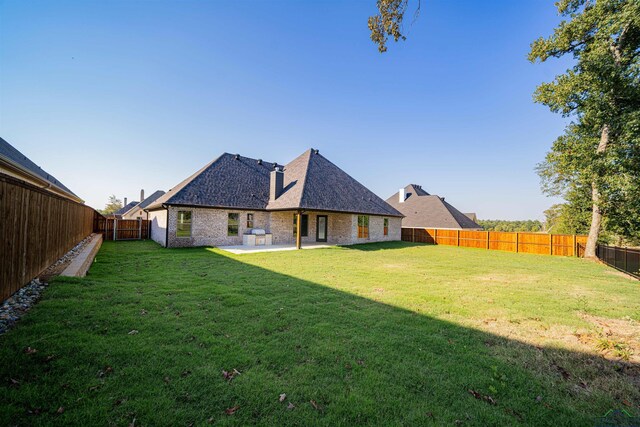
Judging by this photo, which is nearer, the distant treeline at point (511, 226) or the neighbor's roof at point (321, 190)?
the neighbor's roof at point (321, 190)

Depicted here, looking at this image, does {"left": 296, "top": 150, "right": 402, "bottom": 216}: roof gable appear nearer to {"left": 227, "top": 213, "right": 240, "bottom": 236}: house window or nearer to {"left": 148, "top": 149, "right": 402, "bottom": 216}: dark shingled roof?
{"left": 148, "top": 149, "right": 402, "bottom": 216}: dark shingled roof

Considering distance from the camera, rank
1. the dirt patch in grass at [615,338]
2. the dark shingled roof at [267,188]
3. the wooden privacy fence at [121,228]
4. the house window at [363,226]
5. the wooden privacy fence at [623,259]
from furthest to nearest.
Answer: the house window at [363,226] < the wooden privacy fence at [121,228] < the dark shingled roof at [267,188] < the wooden privacy fence at [623,259] < the dirt patch in grass at [615,338]

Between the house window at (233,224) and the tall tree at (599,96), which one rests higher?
the tall tree at (599,96)

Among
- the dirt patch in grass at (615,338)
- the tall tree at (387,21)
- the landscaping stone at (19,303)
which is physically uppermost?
the tall tree at (387,21)

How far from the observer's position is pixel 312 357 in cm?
332

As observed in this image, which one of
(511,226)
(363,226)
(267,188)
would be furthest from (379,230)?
(511,226)

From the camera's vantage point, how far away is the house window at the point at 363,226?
2035 centimetres

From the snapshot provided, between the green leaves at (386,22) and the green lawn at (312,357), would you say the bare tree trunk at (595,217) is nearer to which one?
the green lawn at (312,357)

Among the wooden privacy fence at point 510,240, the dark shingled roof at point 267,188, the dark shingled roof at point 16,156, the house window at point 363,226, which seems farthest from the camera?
the house window at point 363,226

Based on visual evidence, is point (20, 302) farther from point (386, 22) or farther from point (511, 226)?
A: point (511, 226)

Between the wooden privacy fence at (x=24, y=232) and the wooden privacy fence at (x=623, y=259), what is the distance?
1850 centimetres

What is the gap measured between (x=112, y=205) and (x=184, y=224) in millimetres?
62254

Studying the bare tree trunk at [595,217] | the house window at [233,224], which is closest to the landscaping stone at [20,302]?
the house window at [233,224]

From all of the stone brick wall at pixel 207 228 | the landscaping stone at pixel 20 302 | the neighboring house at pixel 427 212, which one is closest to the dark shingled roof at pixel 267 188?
the stone brick wall at pixel 207 228
